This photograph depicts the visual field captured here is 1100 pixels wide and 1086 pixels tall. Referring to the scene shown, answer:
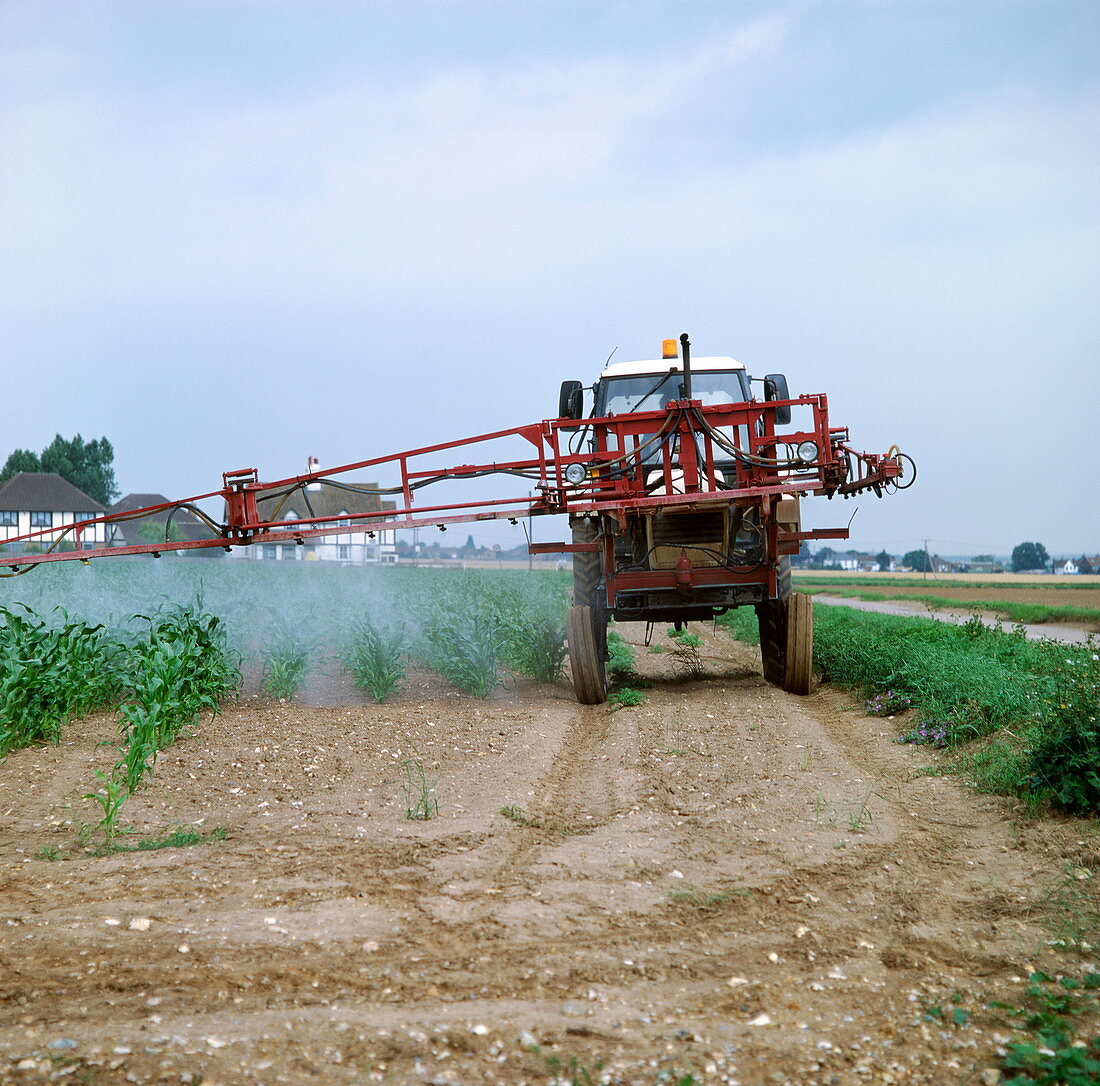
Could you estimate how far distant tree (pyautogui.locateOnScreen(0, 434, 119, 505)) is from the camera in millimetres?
70438

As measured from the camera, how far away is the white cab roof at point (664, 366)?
1077cm

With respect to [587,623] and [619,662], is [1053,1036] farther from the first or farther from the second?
[619,662]

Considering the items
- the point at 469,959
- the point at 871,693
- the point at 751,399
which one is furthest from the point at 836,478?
the point at 469,959

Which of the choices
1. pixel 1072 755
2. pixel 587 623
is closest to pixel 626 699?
pixel 587 623

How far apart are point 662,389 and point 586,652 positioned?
2.83m

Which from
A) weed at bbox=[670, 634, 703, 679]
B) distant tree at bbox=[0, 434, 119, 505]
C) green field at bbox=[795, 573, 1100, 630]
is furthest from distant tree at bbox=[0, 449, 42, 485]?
weed at bbox=[670, 634, 703, 679]

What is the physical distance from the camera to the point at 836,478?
351 inches

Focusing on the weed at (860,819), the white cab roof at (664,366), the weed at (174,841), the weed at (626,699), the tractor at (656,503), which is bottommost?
the weed at (860,819)

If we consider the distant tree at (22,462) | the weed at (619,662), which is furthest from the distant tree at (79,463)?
the weed at (619,662)

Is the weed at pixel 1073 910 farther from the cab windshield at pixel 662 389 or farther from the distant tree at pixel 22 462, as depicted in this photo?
the distant tree at pixel 22 462

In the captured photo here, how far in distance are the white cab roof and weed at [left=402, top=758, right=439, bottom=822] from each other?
5060 millimetres

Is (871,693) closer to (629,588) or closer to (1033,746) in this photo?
(629,588)

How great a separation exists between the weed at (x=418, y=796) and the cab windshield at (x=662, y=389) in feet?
15.5

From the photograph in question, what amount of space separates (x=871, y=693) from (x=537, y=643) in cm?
376
